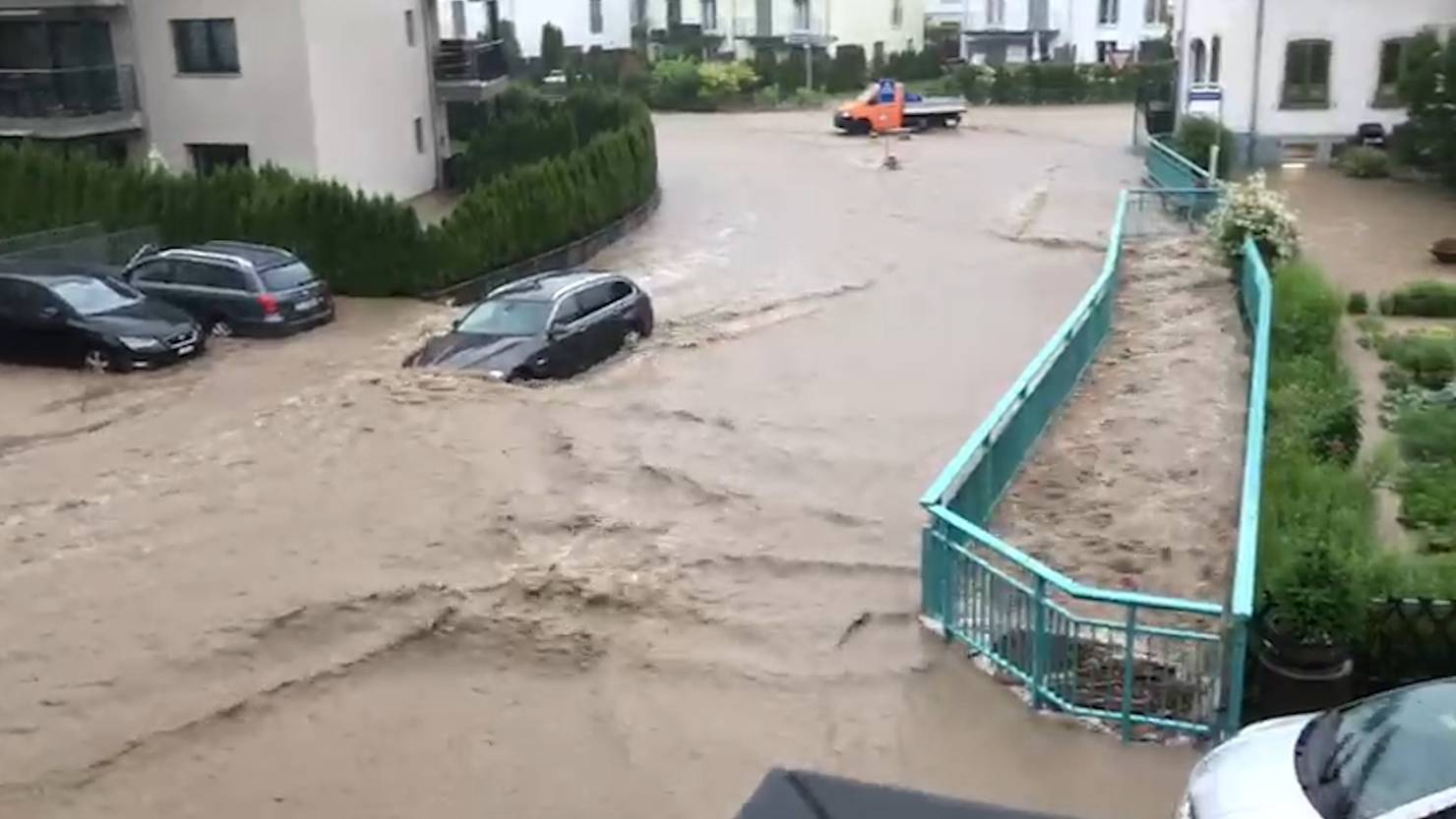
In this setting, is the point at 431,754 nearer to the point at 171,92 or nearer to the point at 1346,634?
the point at 1346,634

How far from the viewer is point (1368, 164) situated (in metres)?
34.7

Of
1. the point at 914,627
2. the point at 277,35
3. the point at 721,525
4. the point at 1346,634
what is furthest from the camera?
the point at 277,35

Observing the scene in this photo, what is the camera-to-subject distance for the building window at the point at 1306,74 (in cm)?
3634

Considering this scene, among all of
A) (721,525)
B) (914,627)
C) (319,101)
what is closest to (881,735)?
(914,627)

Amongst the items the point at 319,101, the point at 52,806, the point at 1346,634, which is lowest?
the point at 52,806

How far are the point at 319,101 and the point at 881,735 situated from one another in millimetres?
23819

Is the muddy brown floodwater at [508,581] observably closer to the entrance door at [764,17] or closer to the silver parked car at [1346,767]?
the silver parked car at [1346,767]

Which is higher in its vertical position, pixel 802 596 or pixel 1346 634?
pixel 1346 634

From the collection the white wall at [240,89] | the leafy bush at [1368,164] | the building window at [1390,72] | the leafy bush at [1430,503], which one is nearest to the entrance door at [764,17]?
the building window at [1390,72]

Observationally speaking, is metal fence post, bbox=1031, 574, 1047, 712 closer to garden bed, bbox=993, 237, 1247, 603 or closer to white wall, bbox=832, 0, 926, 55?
garden bed, bbox=993, 237, 1247, 603

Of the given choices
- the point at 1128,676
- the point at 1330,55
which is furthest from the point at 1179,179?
the point at 1128,676

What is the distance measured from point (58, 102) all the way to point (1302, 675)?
27657mm

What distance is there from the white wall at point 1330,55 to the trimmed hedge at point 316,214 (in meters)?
18.0

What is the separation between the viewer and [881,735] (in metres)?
9.98
